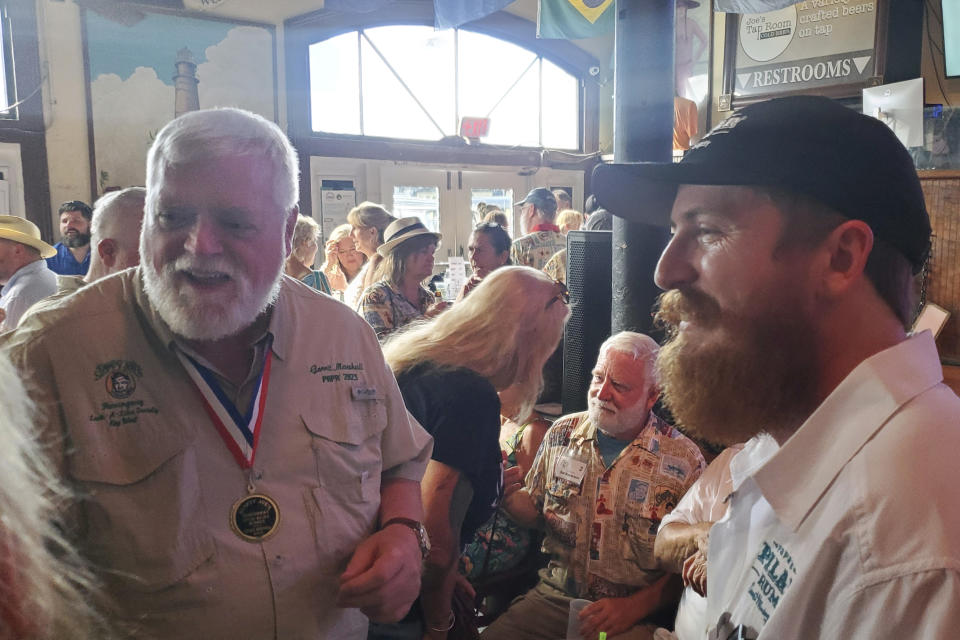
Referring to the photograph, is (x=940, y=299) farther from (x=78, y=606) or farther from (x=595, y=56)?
(x=595, y=56)

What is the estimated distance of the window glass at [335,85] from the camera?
8.58 metres

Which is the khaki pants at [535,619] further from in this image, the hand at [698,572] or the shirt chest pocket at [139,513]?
the shirt chest pocket at [139,513]

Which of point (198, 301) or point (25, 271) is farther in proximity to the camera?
point (25, 271)

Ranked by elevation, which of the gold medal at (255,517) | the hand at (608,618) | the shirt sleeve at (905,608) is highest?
the shirt sleeve at (905,608)

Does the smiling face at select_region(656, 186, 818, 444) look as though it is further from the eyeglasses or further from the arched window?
the arched window

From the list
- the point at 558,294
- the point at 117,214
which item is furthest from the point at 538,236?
the point at 117,214

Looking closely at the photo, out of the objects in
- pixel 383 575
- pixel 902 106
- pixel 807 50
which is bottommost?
pixel 383 575

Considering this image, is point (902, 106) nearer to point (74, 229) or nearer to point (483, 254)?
point (483, 254)

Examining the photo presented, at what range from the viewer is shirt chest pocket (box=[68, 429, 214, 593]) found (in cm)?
116

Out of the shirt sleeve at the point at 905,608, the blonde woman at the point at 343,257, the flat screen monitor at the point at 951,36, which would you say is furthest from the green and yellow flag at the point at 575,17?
the shirt sleeve at the point at 905,608

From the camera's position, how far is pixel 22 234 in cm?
338

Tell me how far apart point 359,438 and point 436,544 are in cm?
58

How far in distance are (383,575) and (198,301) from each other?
0.63m

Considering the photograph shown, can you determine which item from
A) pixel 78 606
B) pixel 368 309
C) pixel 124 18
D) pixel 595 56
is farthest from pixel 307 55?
pixel 78 606
